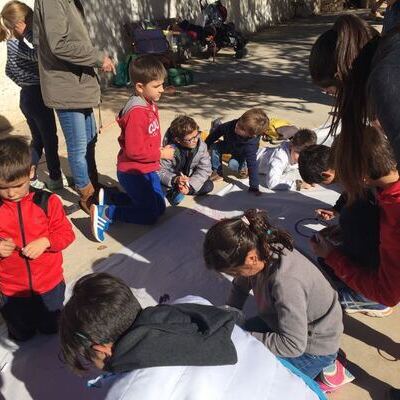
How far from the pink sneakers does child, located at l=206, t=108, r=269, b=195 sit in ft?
5.79

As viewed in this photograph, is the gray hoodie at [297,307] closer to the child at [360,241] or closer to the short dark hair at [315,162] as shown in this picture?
the child at [360,241]

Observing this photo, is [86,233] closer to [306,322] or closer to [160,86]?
[160,86]

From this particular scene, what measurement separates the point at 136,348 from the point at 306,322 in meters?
0.77

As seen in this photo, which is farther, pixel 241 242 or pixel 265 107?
pixel 265 107

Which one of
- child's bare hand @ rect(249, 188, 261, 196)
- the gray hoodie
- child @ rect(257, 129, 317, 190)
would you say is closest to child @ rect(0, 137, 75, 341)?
the gray hoodie

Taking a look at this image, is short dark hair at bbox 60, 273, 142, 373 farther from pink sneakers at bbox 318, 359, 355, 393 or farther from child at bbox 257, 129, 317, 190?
child at bbox 257, 129, 317, 190

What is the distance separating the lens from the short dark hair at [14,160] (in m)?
1.90

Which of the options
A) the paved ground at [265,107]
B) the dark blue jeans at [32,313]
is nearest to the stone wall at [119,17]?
the paved ground at [265,107]

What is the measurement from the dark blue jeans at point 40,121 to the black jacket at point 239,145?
48.1 inches

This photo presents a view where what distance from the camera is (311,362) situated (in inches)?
74.0

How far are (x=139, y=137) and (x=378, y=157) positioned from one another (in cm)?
163

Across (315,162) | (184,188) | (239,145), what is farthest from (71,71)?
(315,162)

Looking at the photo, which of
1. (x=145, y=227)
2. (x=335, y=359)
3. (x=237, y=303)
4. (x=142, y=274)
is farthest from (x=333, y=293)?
(x=145, y=227)

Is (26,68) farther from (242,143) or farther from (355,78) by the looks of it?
(355,78)
